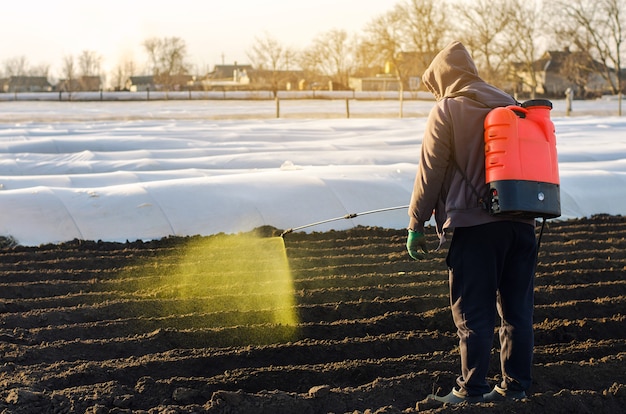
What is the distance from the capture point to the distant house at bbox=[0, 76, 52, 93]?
71831mm

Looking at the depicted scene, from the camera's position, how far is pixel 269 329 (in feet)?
15.9

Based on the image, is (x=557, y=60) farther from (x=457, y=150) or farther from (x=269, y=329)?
(x=457, y=150)

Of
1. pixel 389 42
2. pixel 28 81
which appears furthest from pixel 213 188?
pixel 28 81

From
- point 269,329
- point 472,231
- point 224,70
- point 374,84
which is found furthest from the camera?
point 224,70

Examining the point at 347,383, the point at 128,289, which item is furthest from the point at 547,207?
the point at 128,289

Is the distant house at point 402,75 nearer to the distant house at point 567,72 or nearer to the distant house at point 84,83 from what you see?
the distant house at point 567,72

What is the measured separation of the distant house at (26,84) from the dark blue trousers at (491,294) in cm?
7178

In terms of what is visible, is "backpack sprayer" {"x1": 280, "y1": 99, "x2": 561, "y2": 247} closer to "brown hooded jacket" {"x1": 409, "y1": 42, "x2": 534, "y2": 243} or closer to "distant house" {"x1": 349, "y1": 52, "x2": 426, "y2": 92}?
"brown hooded jacket" {"x1": 409, "y1": 42, "x2": 534, "y2": 243}

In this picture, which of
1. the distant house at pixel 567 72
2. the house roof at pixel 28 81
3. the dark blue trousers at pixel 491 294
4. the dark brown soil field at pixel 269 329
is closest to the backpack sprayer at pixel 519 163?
the dark blue trousers at pixel 491 294

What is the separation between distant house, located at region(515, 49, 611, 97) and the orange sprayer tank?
45.7m

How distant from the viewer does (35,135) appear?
60.1 feet

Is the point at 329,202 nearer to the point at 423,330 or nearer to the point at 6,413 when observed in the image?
the point at 423,330

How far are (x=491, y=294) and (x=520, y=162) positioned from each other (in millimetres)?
593

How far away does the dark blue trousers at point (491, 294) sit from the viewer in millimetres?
3418
